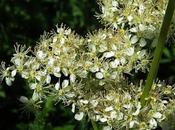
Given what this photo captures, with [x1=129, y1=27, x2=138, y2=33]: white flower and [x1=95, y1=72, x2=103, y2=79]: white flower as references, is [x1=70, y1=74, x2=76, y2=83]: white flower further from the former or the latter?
[x1=129, y1=27, x2=138, y2=33]: white flower

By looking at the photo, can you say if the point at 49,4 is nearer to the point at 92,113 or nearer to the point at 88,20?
the point at 88,20

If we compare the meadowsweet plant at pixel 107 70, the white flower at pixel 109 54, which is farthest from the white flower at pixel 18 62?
the white flower at pixel 109 54

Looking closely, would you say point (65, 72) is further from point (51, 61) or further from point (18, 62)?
point (18, 62)


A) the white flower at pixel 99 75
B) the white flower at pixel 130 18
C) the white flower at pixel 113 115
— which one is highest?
the white flower at pixel 130 18

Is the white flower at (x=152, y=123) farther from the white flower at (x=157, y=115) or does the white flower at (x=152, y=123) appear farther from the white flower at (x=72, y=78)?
the white flower at (x=72, y=78)

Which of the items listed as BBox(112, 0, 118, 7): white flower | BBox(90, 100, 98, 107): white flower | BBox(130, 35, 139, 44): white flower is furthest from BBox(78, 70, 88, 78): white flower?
BBox(112, 0, 118, 7): white flower

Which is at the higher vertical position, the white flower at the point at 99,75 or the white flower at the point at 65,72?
the white flower at the point at 65,72

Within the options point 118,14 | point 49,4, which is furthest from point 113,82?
point 49,4

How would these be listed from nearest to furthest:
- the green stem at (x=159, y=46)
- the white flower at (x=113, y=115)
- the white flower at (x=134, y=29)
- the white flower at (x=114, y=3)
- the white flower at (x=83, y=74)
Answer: the green stem at (x=159, y=46) < the white flower at (x=113, y=115) < the white flower at (x=83, y=74) < the white flower at (x=134, y=29) < the white flower at (x=114, y=3)

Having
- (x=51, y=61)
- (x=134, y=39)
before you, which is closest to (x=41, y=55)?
(x=51, y=61)
